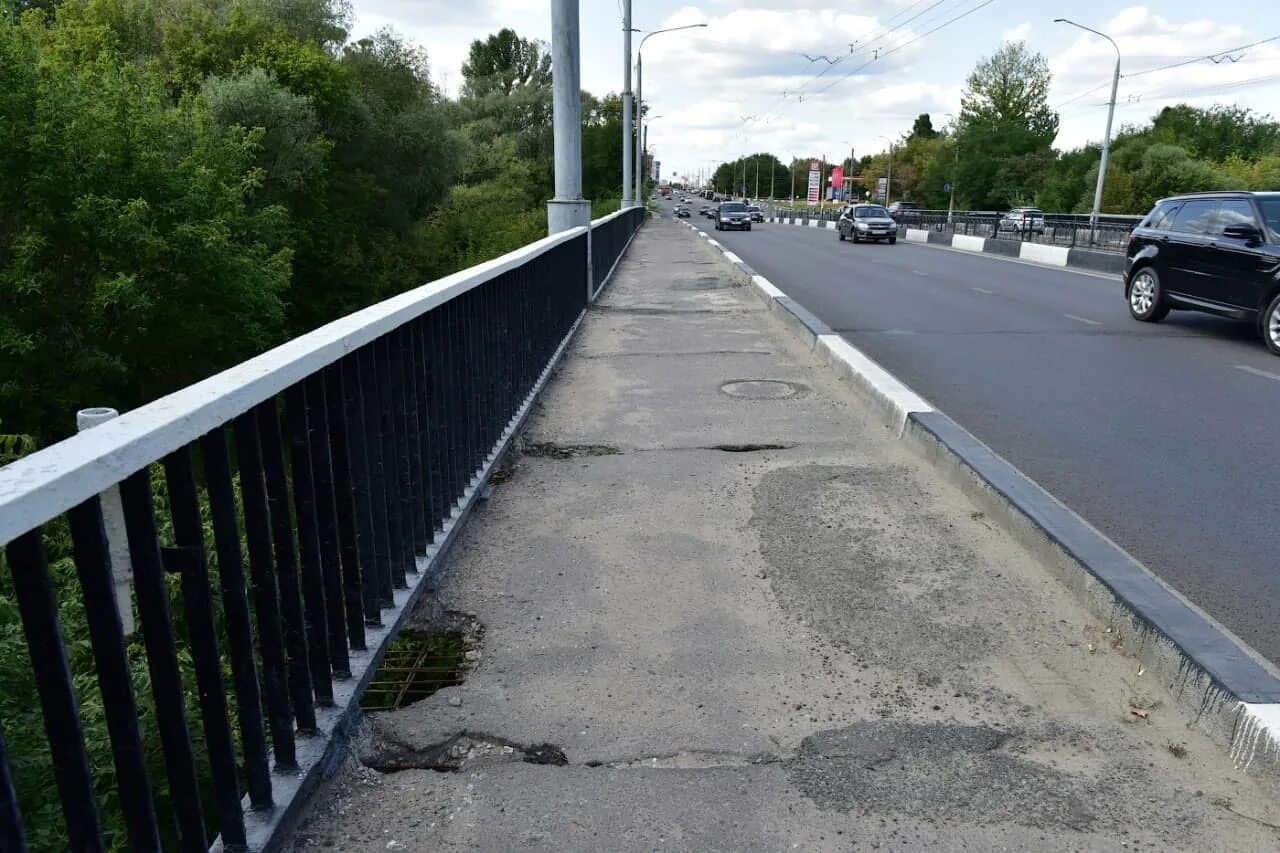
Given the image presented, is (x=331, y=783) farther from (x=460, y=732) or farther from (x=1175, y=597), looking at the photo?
(x=1175, y=597)

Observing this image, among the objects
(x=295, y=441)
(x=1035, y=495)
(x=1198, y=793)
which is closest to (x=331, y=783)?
(x=295, y=441)

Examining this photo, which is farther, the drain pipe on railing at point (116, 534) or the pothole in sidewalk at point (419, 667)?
the pothole in sidewalk at point (419, 667)

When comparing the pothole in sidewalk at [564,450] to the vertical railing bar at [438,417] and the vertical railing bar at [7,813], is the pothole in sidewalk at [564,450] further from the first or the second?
the vertical railing bar at [7,813]

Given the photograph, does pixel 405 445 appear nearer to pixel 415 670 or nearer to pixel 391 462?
pixel 391 462

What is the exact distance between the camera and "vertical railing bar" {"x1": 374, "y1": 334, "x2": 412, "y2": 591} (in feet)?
10.8

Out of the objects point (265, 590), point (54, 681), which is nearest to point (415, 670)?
point (265, 590)

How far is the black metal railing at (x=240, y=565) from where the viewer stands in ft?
5.27

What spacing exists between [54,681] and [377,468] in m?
1.66

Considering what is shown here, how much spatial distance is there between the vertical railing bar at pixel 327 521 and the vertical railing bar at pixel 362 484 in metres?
0.16

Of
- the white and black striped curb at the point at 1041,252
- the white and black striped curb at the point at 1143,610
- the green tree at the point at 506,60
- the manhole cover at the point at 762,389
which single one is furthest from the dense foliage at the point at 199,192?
the green tree at the point at 506,60

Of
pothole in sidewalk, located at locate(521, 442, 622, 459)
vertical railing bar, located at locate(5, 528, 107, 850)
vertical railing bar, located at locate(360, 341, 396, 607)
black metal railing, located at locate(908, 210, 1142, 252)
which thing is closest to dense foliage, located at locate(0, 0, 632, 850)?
vertical railing bar, located at locate(360, 341, 396, 607)

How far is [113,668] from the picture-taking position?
5.62 ft

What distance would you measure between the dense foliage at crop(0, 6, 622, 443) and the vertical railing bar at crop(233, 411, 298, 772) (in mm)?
17483

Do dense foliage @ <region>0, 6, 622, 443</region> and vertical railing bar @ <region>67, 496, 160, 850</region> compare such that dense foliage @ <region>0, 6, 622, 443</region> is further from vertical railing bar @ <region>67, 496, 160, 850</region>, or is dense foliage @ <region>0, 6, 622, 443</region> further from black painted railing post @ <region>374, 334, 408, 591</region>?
vertical railing bar @ <region>67, 496, 160, 850</region>
